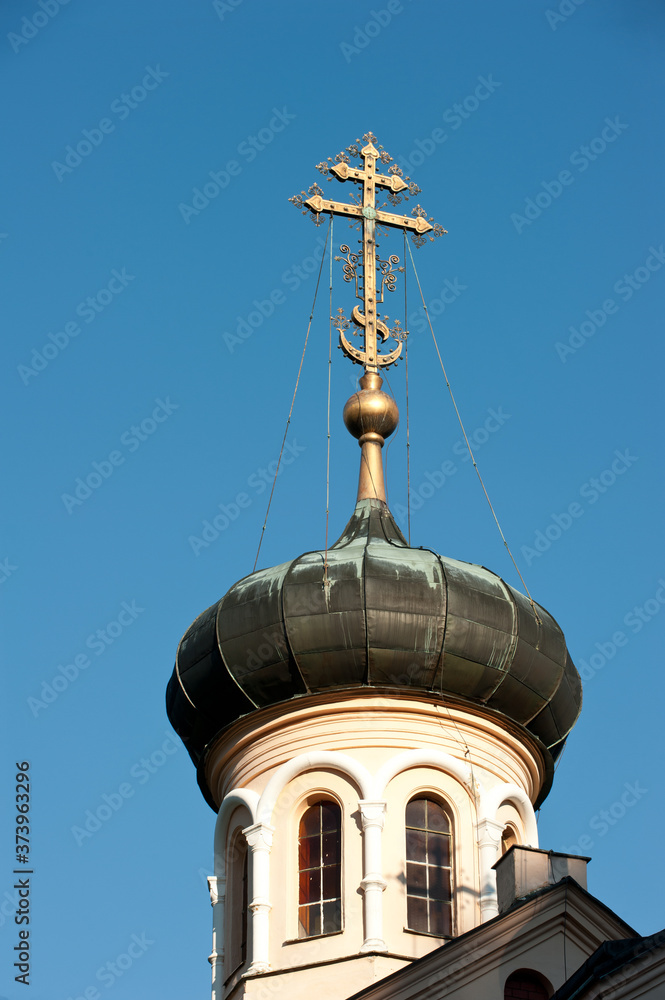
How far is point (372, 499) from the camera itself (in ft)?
71.3

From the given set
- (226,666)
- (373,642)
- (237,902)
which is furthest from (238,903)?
(373,642)

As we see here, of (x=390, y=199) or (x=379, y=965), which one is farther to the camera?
(x=390, y=199)

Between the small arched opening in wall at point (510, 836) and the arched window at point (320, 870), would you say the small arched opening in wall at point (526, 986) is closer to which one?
the arched window at point (320, 870)

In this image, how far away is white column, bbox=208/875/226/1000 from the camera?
1937 cm

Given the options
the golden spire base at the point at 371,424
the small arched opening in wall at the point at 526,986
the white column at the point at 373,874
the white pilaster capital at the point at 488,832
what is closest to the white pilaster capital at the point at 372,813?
the white column at the point at 373,874

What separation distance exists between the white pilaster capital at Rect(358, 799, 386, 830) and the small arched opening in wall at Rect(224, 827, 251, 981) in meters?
1.44

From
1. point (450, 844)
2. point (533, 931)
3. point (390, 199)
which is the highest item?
point (390, 199)

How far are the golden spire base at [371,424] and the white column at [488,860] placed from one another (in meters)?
4.29

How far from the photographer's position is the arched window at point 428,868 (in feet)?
61.3

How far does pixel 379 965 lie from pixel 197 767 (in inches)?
141

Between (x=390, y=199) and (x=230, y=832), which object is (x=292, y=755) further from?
(x=390, y=199)

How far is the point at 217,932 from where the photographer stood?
1980cm

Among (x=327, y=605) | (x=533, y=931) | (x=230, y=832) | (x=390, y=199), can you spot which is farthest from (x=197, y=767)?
(x=390, y=199)

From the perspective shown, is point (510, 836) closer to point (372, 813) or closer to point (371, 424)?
point (372, 813)
